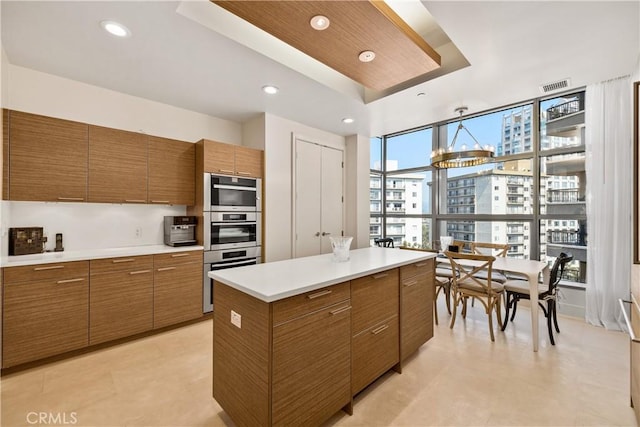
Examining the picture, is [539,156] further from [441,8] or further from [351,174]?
[441,8]

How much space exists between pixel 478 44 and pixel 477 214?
2899 mm

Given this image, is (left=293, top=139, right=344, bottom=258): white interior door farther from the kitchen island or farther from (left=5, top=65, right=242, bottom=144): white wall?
the kitchen island

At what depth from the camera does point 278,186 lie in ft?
12.9

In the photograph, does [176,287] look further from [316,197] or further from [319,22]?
[319,22]

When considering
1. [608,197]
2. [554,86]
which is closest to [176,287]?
[554,86]

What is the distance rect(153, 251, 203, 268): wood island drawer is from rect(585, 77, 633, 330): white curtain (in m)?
4.58

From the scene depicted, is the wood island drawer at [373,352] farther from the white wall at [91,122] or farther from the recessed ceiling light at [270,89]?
the white wall at [91,122]

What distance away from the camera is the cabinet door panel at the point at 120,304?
8.38ft

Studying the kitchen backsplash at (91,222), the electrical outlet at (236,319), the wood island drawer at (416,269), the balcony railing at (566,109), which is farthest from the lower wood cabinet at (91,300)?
the balcony railing at (566,109)

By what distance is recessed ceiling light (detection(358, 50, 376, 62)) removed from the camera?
2.24 meters

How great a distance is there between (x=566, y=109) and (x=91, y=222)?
5996mm

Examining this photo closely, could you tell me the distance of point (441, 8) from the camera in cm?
187

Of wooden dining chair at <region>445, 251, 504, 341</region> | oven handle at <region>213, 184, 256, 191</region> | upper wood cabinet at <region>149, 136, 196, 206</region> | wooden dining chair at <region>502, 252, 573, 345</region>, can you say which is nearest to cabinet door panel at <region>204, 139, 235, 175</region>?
oven handle at <region>213, 184, 256, 191</region>

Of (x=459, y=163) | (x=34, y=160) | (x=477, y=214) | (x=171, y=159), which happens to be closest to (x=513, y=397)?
(x=459, y=163)
